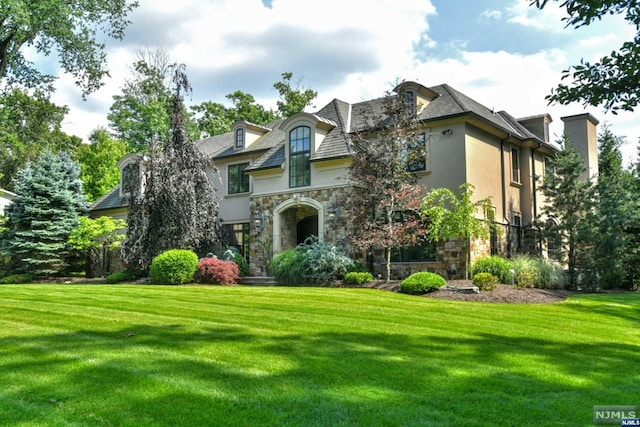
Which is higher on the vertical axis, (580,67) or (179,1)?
(179,1)

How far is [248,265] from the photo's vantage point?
817 inches

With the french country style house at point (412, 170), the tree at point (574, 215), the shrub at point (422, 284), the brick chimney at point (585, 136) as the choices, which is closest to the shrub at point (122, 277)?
the french country style house at point (412, 170)

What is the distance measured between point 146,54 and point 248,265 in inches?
877

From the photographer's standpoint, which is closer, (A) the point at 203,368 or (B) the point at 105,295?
(A) the point at 203,368

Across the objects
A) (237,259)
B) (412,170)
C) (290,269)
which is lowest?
(290,269)

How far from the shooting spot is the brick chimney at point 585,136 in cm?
2233

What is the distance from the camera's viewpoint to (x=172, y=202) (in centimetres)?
1861

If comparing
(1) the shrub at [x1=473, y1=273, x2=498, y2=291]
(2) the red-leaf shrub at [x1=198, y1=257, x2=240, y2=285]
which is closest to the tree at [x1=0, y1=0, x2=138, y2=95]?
(2) the red-leaf shrub at [x1=198, y1=257, x2=240, y2=285]

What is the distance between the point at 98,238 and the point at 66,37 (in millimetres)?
8754

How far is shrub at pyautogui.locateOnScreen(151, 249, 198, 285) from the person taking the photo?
16859mm

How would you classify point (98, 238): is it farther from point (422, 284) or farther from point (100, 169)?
point (422, 284)

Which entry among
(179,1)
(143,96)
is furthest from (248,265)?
(143,96)

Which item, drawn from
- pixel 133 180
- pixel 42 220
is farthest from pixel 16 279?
pixel 133 180

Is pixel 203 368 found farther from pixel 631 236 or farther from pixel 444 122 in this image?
pixel 631 236
